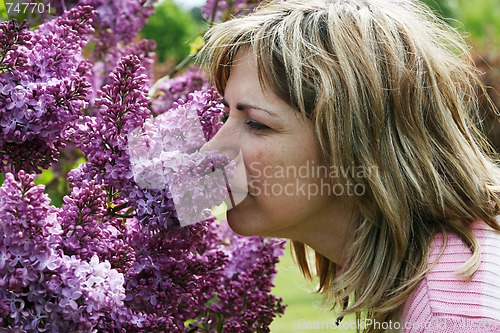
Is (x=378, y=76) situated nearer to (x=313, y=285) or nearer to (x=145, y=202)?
(x=145, y=202)

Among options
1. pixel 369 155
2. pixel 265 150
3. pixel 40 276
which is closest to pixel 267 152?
pixel 265 150

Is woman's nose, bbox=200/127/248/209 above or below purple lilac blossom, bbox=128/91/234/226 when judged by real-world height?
below

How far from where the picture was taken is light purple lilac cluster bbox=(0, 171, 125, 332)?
1.34 m

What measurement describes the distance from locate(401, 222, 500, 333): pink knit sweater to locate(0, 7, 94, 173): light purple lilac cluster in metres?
1.07

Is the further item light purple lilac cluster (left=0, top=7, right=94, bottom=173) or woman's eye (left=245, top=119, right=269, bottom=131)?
woman's eye (left=245, top=119, right=269, bottom=131)

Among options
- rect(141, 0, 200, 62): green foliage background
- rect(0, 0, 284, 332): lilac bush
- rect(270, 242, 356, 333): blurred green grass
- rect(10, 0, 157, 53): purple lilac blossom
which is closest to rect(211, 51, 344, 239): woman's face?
rect(0, 0, 284, 332): lilac bush

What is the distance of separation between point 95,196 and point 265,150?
0.59m

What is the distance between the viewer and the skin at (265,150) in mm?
1929

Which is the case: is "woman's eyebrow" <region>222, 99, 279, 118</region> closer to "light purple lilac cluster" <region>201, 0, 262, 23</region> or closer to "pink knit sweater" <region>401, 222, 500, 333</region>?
"pink knit sweater" <region>401, 222, 500, 333</region>

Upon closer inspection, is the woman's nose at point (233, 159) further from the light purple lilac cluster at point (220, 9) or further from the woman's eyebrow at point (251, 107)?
the light purple lilac cluster at point (220, 9)

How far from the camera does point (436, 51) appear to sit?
7.12 feet

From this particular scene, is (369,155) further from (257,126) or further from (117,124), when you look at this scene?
(117,124)

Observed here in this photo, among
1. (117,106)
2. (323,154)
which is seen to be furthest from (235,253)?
(117,106)

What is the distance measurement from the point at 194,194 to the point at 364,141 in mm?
618
